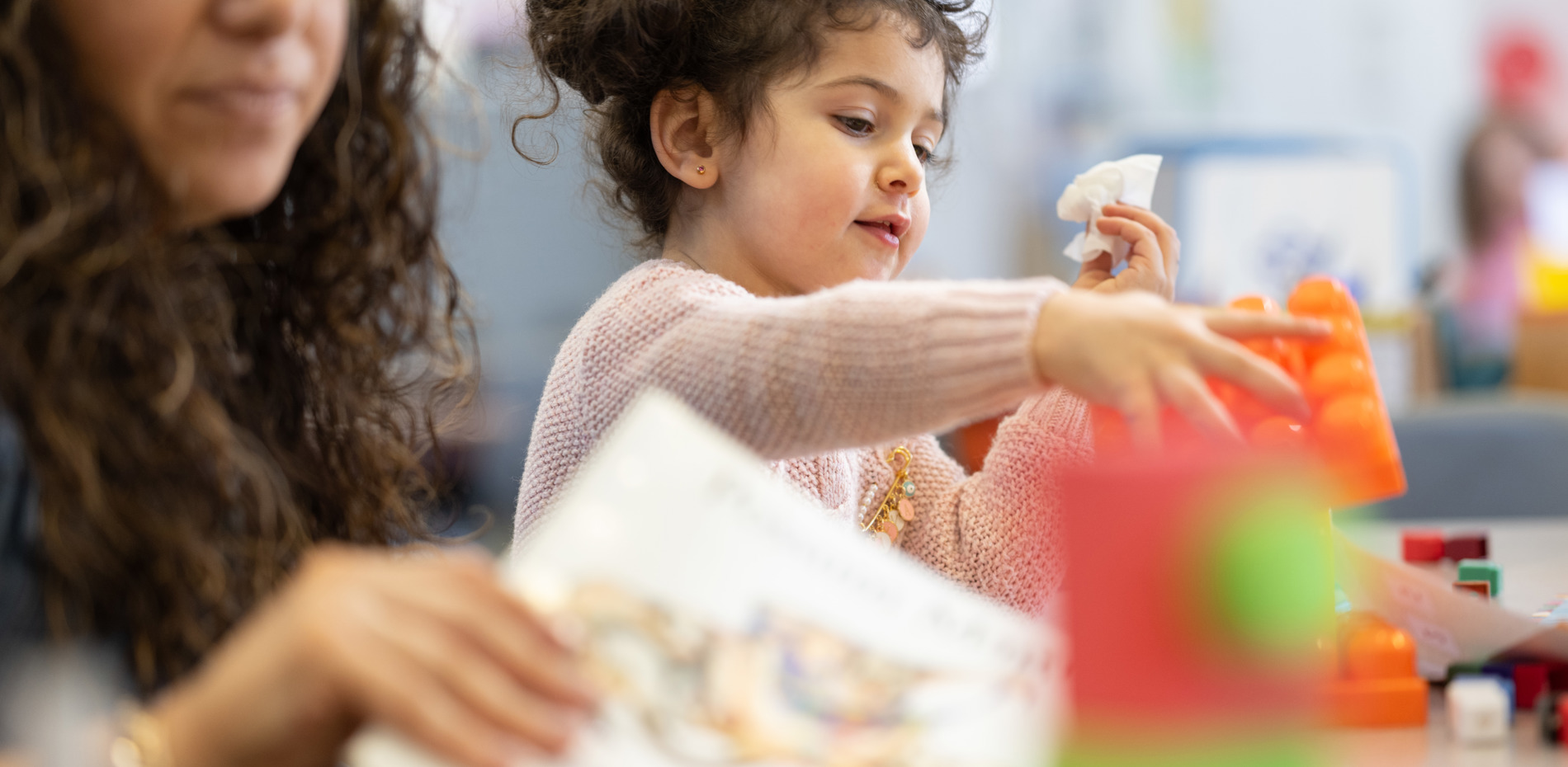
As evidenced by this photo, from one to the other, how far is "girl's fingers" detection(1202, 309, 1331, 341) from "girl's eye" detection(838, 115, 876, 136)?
1.49 feet

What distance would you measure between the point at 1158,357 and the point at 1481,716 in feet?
0.72

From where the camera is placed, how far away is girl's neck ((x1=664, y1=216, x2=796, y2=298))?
0.94 meters

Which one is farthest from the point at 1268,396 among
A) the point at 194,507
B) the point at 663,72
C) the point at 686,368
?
the point at 663,72

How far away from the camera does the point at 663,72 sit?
974mm

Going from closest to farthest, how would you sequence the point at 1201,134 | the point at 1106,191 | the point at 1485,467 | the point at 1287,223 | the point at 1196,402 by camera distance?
1. the point at 1196,402
2. the point at 1106,191
3. the point at 1485,467
4. the point at 1287,223
5. the point at 1201,134

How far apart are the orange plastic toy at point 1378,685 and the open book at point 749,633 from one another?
23 centimetres

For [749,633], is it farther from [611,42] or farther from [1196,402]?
[611,42]

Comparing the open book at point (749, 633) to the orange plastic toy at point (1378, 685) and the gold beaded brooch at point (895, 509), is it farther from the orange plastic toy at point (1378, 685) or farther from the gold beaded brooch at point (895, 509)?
the gold beaded brooch at point (895, 509)

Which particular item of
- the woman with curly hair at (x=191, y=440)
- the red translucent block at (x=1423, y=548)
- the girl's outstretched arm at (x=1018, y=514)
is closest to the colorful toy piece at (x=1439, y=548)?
the red translucent block at (x=1423, y=548)

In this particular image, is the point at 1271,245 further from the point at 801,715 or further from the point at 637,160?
the point at 801,715

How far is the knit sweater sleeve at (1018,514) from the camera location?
0.90 m

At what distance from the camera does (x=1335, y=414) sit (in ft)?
1.65

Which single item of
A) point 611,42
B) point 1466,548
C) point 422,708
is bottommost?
point 1466,548

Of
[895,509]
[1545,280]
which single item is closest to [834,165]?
[895,509]
